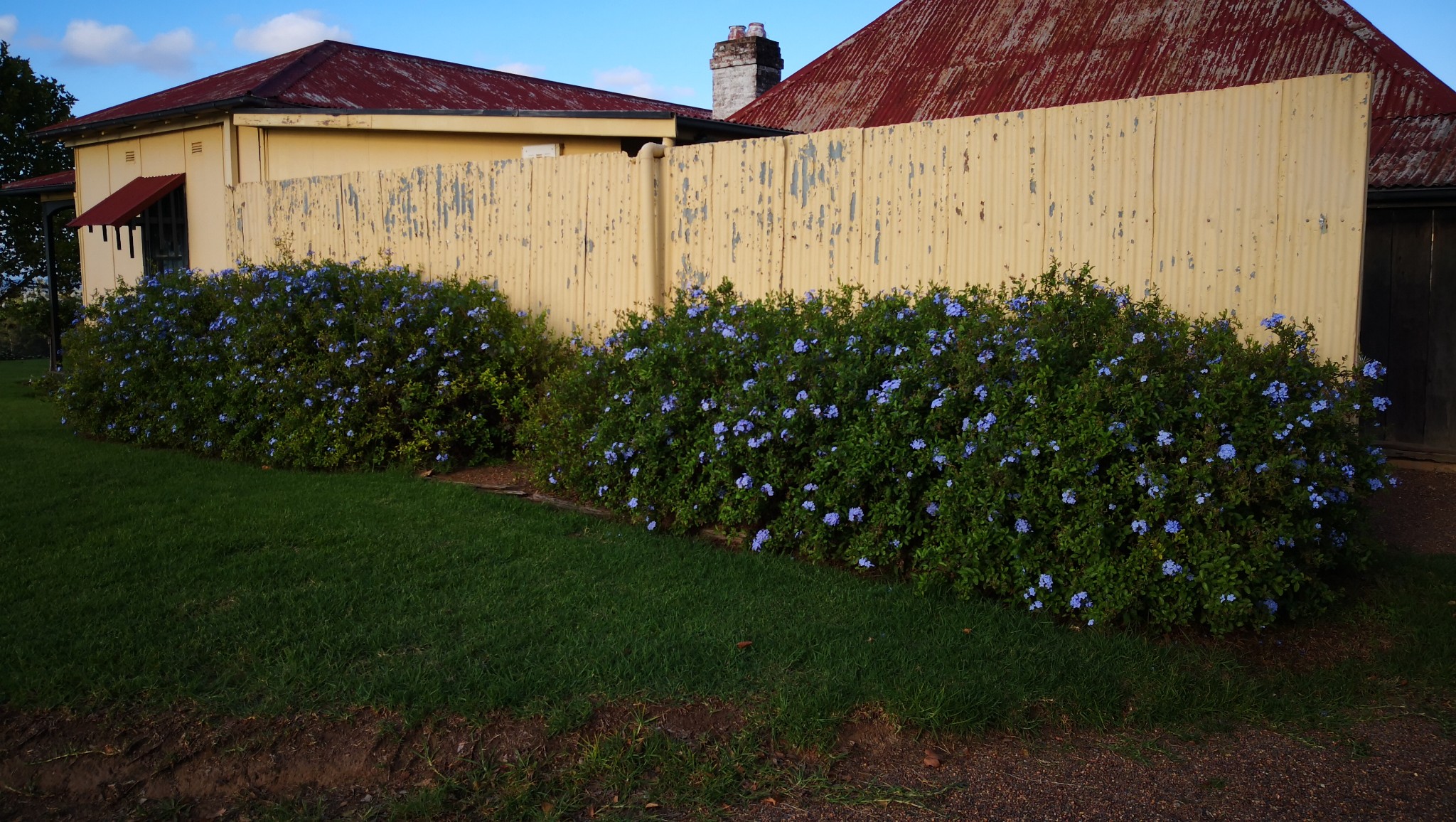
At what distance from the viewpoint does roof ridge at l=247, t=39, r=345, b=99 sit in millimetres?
12141

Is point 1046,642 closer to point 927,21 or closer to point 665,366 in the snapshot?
point 665,366

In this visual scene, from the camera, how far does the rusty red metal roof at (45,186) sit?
1570cm

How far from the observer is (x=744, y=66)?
56.8 feet

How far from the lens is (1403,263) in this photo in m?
8.55

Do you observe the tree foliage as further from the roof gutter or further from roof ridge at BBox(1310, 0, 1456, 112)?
roof ridge at BBox(1310, 0, 1456, 112)

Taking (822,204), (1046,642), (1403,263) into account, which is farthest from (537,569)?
(1403,263)

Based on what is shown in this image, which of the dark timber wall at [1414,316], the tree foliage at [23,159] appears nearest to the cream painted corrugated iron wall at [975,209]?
the dark timber wall at [1414,316]

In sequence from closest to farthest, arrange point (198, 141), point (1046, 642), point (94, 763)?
point (94, 763), point (1046, 642), point (198, 141)

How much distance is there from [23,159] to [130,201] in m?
27.9

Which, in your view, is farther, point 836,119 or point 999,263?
point 836,119

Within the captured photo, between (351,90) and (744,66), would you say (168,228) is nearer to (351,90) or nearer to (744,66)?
(351,90)

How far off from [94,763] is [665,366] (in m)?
3.24

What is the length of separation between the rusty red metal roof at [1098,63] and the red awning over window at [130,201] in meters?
7.64

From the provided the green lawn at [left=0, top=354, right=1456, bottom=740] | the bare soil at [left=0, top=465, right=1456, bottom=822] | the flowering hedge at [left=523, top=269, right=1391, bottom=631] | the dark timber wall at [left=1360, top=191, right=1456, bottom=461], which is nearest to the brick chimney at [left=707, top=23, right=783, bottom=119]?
the dark timber wall at [left=1360, top=191, right=1456, bottom=461]
